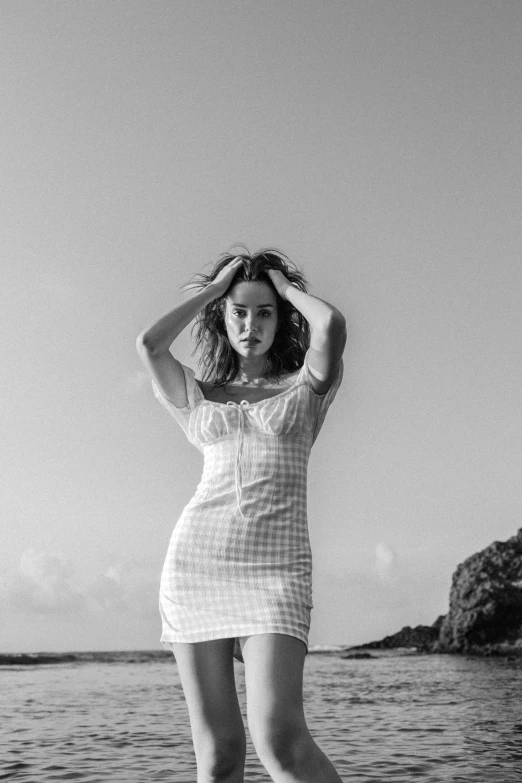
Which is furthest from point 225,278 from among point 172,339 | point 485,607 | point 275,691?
point 485,607

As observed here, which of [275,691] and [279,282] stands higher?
[279,282]

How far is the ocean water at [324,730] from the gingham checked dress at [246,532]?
3014 mm

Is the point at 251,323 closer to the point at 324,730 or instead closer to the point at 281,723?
the point at 281,723

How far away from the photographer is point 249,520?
265cm

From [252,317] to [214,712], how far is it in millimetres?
1306

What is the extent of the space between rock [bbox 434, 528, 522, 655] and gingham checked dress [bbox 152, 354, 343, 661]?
2719 centimetres

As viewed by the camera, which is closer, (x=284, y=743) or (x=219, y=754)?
(x=284, y=743)

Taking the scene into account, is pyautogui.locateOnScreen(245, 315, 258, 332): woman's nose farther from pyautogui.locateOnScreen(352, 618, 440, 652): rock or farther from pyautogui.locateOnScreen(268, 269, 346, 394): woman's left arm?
pyautogui.locateOnScreen(352, 618, 440, 652): rock

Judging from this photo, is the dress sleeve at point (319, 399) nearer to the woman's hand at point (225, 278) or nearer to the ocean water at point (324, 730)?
the woman's hand at point (225, 278)

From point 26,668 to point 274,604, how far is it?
20788 mm

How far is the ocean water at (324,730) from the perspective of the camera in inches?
222

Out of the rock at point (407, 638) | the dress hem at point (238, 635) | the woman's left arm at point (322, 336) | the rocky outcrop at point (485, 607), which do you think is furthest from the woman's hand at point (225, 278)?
the rock at point (407, 638)

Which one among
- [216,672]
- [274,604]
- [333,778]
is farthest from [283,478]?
[333,778]

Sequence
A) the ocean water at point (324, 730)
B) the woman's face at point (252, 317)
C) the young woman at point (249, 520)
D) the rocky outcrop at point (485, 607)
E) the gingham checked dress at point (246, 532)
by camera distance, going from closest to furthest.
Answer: the young woman at point (249, 520) → the gingham checked dress at point (246, 532) → the woman's face at point (252, 317) → the ocean water at point (324, 730) → the rocky outcrop at point (485, 607)
